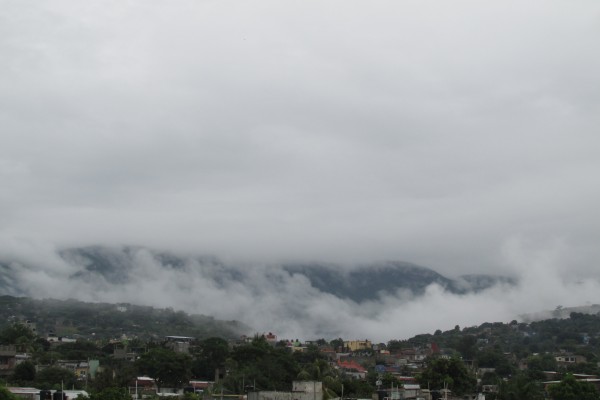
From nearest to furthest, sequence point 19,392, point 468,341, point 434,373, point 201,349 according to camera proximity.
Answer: point 19,392 < point 434,373 < point 201,349 < point 468,341

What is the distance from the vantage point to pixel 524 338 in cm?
17525

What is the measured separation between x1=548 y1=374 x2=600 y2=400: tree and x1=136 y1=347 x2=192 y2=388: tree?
A: 3208 cm

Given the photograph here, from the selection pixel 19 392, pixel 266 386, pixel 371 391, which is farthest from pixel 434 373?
pixel 19 392

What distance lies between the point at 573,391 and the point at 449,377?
10763 mm

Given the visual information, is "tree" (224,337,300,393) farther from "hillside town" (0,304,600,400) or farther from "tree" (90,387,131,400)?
"tree" (90,387,131,400)

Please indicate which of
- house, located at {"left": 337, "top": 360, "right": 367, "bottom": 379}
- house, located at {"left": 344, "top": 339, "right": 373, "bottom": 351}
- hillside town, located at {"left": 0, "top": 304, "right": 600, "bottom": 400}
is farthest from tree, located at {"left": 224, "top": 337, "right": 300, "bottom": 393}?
house, located at {"left": 344, "top": 339, "right": 373, "bottom": 351}

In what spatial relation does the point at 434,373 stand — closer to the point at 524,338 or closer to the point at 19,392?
the point at 19,392

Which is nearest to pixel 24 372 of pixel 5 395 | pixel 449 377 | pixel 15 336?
pixel 15 336

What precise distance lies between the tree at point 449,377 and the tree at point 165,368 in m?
21.4

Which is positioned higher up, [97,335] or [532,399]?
[97,335]

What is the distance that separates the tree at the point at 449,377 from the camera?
73.2 meters

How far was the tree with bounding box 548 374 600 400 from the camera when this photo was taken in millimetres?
66312

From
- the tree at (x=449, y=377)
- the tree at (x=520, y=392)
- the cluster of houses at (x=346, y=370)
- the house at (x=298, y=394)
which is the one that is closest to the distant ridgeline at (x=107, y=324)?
the cluster of houses at (x=346, y=370)

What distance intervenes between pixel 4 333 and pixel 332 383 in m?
44.5
